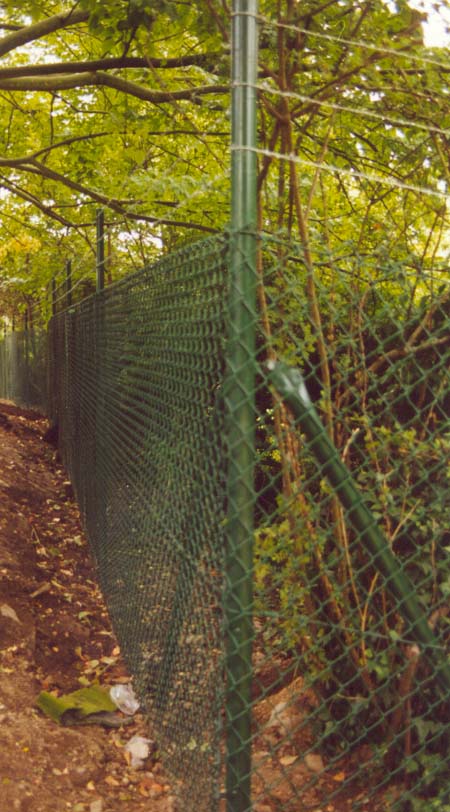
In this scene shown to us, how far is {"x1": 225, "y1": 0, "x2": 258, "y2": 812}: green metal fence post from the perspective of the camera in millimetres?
2334

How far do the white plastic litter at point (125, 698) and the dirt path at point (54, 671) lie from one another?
0.46ft

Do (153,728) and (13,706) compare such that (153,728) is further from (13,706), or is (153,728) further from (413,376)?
(413,376)

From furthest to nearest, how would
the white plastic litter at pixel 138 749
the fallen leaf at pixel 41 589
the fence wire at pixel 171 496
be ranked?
the fallen leaf at pixel 41 589, the white plastic litter at pixel 138 749, the fence wire at pixel 171 496

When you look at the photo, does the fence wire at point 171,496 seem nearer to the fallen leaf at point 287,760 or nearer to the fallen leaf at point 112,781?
the fallen leaf at point 112,781

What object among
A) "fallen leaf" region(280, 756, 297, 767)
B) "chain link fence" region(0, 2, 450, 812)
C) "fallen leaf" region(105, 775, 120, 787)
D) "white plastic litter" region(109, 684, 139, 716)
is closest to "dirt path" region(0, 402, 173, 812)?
"fallen leaf" region(105, 775, 120, 787)

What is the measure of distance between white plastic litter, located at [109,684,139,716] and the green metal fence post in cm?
197

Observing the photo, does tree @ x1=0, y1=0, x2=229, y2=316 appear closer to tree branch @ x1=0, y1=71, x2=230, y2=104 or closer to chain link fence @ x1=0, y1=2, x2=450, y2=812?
tree branch @ x1=0, y1=71, x2=230, y2=104

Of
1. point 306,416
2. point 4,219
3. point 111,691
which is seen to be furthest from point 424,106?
point 4,219

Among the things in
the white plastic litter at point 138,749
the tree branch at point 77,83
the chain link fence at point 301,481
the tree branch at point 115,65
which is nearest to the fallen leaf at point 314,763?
the chain link fence at point 301,481

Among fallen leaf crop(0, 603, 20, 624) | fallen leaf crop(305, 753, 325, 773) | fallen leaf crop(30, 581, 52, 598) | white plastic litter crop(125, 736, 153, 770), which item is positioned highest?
fallen leaf crop(0, 603, 20, 624)

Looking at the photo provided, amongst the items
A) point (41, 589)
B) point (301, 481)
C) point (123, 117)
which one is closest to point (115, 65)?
point (123, 117)

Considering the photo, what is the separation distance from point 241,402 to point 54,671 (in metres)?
2.91

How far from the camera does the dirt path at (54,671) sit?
3.45 m

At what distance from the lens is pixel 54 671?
466 cm
